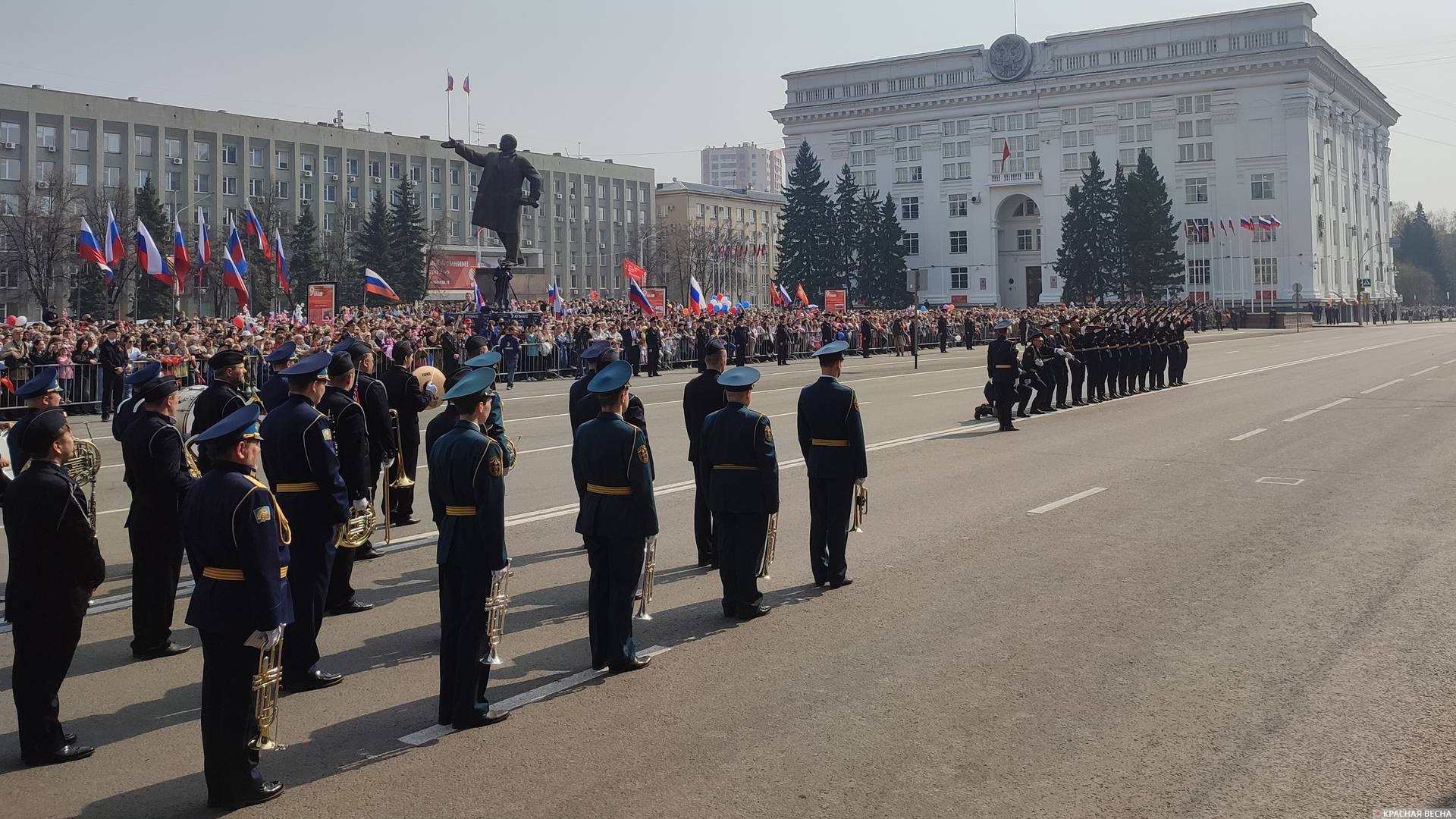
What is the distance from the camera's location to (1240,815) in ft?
15.9

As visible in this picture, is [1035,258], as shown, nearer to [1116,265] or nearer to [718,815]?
[1116,265]

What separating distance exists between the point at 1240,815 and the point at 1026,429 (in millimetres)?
15336

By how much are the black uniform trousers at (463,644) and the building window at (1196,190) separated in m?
102

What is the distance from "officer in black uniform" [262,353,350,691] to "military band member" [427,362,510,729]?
115cm

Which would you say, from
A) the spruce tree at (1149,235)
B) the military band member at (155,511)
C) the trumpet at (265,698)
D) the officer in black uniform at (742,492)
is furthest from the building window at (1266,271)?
the trumpet at (265,698)

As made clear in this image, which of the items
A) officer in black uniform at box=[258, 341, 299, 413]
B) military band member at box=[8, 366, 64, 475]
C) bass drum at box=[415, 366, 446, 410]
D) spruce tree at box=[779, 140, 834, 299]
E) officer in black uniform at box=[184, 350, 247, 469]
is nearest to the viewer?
military band member at box=[8, 366, 64, 475]

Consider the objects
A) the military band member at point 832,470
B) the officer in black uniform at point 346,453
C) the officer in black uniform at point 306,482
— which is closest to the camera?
the officer in black uniform at point 306,482

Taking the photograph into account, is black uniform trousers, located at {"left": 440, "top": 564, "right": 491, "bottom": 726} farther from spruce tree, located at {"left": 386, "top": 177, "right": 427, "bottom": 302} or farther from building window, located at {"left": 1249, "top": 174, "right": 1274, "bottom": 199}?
building window, located at {"left": 1249, "top": 174, "right": 1274, "bottom": 199}

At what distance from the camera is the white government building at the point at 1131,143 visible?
93.6m

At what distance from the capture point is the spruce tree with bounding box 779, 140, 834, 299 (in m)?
101

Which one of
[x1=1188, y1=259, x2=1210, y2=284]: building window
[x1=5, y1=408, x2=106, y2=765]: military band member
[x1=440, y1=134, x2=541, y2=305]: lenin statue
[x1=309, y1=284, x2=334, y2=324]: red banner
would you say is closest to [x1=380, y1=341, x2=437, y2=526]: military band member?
[x1=5, y1=408, x2=106, y2=765]: military band member

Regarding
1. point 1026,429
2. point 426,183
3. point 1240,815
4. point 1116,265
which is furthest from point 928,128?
point 1240,815

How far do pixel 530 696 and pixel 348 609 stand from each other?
2.44 metres

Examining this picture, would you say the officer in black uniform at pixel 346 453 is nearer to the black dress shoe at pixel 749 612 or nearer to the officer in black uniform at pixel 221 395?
the officer in black uniform at pixel 221 395
